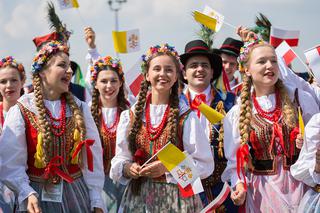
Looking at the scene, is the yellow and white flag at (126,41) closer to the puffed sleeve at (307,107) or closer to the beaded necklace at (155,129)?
the beaded necklace at (155,129)

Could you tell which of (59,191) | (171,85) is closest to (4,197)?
(59,191)

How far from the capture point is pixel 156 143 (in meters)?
4.41

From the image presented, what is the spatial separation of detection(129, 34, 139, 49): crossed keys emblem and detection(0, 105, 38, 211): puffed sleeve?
156 inches

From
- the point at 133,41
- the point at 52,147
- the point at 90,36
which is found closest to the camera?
the point at 52,147

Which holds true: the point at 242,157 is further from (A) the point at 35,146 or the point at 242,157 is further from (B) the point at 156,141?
(A) the point at 35,146

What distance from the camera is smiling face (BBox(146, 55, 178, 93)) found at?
Result: 4.52 m

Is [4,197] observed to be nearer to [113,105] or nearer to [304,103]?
[113,105]

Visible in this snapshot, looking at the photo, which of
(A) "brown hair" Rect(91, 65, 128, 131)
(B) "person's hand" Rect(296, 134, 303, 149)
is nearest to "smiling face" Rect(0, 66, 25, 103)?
(A) "brown hair" Rect(91, 65, 128, 131)

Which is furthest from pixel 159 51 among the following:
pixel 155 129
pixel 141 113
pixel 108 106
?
pixel 108 106

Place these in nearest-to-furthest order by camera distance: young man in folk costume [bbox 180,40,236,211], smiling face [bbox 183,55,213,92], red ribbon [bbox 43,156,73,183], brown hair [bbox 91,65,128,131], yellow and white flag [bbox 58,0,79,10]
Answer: red ribbon [bbox 43,156,73,183]
young man in folk costume [bbox 180,40,236,211]
smiling face [bbox 183,55,213,92]
brown hair [bbox 91,65,128,131]
yellow and white flag [bbox 58,0,79,10]

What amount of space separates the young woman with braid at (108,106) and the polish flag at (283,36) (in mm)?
1907

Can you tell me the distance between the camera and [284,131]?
14.5ft

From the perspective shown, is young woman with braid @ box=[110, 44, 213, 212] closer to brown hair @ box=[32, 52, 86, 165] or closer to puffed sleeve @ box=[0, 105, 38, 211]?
brown hair @ box=[32, 52, 86, 165]

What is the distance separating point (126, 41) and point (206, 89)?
2343 millimetres
